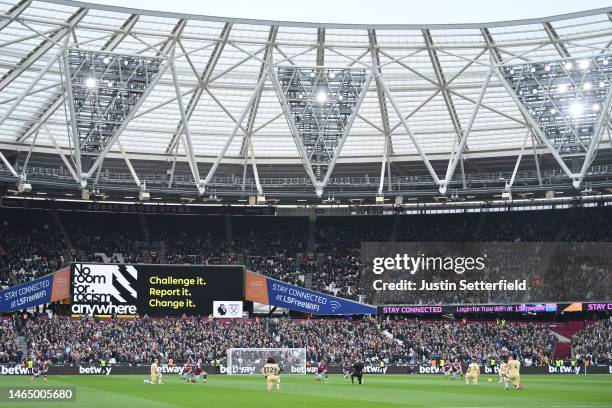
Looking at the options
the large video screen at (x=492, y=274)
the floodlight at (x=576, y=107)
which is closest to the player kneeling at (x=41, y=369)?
the large video screen at (x=492, y=274)

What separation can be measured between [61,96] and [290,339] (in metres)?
23.6

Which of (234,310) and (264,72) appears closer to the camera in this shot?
(264,72)

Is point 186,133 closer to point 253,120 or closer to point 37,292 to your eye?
point 253,120

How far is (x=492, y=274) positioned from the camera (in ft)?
241

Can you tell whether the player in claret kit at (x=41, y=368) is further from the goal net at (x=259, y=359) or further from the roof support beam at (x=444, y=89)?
the roof support beam at (x=444, y=89)

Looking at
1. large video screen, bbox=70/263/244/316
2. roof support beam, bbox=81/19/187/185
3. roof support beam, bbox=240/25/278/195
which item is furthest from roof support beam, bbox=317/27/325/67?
large video screen, bbox=70/263/244/316

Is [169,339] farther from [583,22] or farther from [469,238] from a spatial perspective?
[583,22]

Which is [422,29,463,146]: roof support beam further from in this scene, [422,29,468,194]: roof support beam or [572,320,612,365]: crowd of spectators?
[572,320,612,365]: crowd of spectators

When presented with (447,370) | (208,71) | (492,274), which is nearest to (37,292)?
(208,71)

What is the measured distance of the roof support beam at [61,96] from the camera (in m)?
53.8

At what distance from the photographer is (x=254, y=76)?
61.9 m

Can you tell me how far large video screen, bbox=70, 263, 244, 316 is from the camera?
210ft

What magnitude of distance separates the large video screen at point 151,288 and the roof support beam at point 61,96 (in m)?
10.6

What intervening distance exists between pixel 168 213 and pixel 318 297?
16898mm
